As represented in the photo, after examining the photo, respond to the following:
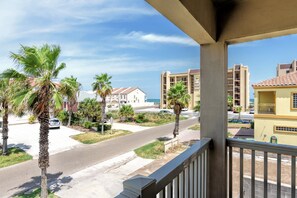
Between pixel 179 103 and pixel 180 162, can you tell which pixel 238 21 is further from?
pixel 179 103

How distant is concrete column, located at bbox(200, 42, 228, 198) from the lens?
148cm

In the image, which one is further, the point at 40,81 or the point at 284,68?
the point at 40,81

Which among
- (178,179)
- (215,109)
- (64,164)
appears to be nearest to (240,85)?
(215,109)

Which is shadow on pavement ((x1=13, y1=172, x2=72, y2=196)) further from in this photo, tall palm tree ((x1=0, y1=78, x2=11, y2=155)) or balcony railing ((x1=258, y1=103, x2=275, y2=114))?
balcony railing ((x1=258, y1=103, x2=275, y2=114))

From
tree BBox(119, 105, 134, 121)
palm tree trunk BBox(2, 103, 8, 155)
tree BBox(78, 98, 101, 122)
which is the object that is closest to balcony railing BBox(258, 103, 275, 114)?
palm tree trunk BBox(2, 103, 8, 155)

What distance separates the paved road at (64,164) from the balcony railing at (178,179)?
18.2ft

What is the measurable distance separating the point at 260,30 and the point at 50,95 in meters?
4.60

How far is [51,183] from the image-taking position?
5633 millimetres

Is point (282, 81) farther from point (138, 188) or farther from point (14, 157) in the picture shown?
point (14, 157)

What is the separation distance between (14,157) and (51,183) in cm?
279

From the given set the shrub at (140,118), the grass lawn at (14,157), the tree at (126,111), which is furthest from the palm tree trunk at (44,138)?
the shrub at (140,118)

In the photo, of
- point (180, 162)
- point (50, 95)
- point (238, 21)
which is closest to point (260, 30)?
point (238, 21)

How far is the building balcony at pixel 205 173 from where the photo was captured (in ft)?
2.11

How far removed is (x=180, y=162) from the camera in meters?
0.92
